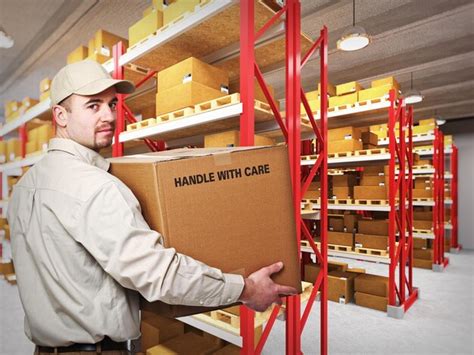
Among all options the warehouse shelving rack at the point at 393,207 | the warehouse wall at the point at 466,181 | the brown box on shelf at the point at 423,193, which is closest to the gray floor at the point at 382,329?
the warehouse shelving rack at the point at 393,207

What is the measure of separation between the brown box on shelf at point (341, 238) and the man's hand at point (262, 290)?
364 centimetres

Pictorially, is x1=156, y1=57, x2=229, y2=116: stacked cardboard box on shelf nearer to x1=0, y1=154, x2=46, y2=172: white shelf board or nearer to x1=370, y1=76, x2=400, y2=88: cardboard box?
x1=370, y1=76, x2=400, y2=88: cardboard box

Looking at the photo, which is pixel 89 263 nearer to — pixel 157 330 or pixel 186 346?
pixel 186 346

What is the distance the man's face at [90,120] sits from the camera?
144 centimetres

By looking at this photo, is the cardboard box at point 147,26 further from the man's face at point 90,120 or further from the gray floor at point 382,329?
the gray floor at point 382,329

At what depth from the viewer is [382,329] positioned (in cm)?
Result: 381

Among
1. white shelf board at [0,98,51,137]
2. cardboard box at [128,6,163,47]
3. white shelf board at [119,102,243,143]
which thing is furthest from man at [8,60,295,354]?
white shelf board at [0,98,51,137]

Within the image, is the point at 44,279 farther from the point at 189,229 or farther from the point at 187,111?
A: the point at 187,111

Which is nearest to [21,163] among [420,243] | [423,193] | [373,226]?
[373,226]

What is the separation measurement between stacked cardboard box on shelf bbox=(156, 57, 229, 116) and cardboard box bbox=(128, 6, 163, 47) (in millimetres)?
470

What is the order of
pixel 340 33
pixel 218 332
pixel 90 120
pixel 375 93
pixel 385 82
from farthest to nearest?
pixel 340 33 → pixel 385 82 → pixel 375 93 → pixel 218 332 → pixel 90 120

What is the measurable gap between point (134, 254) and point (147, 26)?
249 cm

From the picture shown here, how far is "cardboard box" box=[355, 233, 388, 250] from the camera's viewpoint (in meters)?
4.36

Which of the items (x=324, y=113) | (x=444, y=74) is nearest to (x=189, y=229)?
(x=324, y=113)
